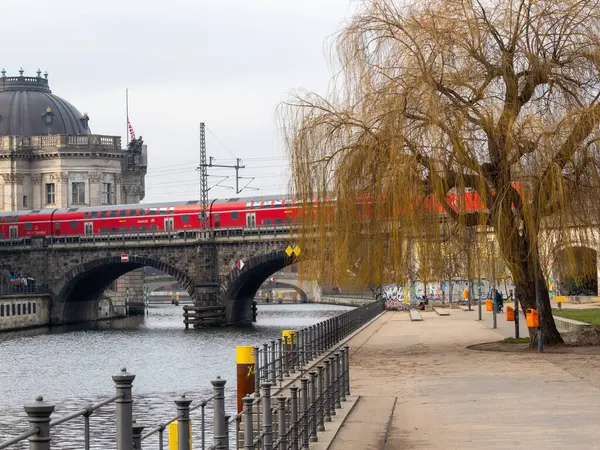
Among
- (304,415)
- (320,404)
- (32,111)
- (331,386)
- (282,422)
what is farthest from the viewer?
(32,111)

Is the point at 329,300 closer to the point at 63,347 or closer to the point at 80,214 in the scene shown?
the point at 80,214

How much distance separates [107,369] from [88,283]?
174 feet

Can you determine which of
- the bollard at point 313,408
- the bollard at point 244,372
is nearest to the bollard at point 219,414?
the bollard at point 313,408

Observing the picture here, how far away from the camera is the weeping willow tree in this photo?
31062 millimetres

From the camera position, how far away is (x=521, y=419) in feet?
63.0

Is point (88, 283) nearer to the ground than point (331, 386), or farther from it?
farther from it

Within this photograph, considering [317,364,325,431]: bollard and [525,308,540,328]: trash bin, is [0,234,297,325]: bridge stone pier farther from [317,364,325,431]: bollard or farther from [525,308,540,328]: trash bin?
[317,364,325,431]: bollard

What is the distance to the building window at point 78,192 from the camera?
11506 centimetres

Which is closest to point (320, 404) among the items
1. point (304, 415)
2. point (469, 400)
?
point (304, 415)

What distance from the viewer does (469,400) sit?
2208 centimetres

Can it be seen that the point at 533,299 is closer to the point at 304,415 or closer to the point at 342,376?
the point at 342,376

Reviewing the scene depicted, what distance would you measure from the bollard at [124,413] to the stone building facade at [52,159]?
10388 centimetres

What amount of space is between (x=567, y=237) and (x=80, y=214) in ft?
223

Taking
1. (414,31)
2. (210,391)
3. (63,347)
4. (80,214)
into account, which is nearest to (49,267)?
(80,214)
